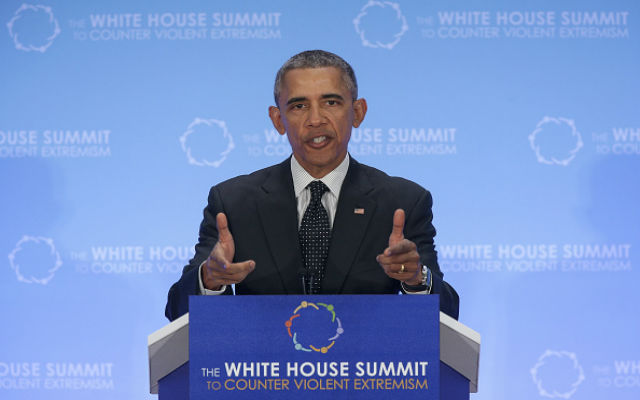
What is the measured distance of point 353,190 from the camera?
2.05 m

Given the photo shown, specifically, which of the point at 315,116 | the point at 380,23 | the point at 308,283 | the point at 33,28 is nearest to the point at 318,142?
the point at 315,116

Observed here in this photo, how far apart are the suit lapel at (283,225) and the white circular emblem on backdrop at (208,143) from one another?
1827mm

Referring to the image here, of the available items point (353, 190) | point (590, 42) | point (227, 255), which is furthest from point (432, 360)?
point (590, 42)

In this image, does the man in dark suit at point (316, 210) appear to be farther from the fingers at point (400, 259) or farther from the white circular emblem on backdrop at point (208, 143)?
the white circular emblem on backdrop at point (208, 143)

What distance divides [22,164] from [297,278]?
8.93 feet

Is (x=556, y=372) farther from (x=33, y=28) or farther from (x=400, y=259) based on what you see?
(x=33, y=28)

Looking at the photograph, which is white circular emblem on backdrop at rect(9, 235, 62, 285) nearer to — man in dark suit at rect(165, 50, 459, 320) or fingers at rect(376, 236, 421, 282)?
man in dark suit at rect(165, 50, 459, 320)

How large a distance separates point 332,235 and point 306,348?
1.99 feet

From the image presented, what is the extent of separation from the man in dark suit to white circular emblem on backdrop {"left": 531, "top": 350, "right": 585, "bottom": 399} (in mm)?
2213

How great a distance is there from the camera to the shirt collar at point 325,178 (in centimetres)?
207

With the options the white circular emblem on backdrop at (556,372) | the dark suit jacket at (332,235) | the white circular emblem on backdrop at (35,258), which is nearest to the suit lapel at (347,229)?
the dark suit jacket at (332,235)

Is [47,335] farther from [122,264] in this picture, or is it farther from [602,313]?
[602,313]

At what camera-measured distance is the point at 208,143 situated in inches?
153

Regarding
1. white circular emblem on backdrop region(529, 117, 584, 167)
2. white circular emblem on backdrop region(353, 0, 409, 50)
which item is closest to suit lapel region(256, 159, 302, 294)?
white circular emblem on backdrop region(353, 0, 409, 50)
